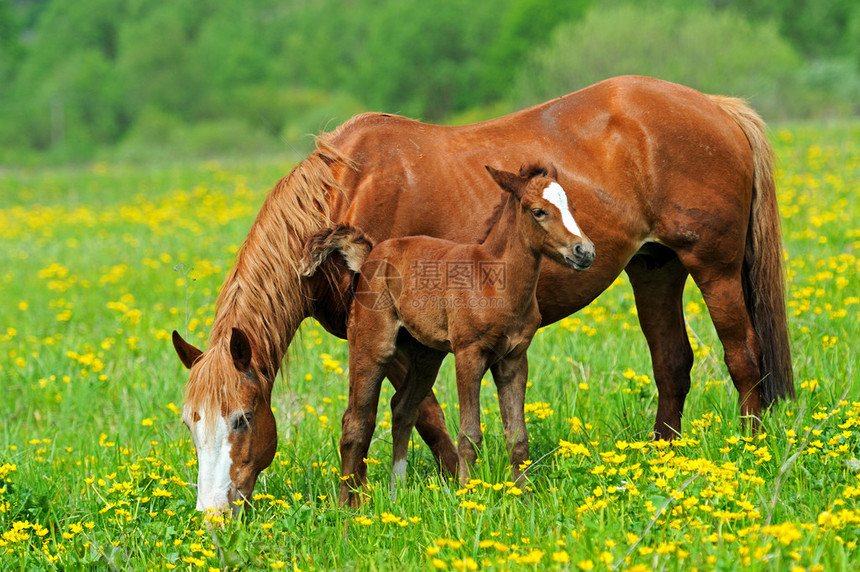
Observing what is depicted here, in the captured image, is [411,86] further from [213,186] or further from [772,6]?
[213,186]

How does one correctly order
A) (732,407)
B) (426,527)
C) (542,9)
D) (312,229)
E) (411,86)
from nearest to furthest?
(426,527) < (312,229) < (732,407) < (542,9) < (411,86)

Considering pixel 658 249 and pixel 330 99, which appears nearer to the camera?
pixel 658 249

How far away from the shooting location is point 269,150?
34781 mm

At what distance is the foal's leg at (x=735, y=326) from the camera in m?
4.75

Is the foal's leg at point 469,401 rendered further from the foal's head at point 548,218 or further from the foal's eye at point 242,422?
the foal's eye at point 242,422

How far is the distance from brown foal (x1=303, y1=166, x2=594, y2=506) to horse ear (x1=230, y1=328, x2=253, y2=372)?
0.43m

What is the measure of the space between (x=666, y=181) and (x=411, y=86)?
62.8 m

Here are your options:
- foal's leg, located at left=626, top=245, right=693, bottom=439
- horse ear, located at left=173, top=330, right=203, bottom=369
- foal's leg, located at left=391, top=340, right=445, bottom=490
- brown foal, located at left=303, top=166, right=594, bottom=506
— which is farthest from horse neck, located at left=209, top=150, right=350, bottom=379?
foal's leg, located at left=626, top=245, right=693, bottom=439

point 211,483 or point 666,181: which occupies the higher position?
point 666,181

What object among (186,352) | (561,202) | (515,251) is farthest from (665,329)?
(186,352)

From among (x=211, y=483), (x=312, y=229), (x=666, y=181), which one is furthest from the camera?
(x=666, y=181)

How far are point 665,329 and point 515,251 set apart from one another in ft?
6.85

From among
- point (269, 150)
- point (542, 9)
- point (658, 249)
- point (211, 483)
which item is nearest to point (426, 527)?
point (211, 483)

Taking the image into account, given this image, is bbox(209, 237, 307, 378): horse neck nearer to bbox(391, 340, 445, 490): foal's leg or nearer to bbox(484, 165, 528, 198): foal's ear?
bbox(391, 340, 445, 490): foal's leg
